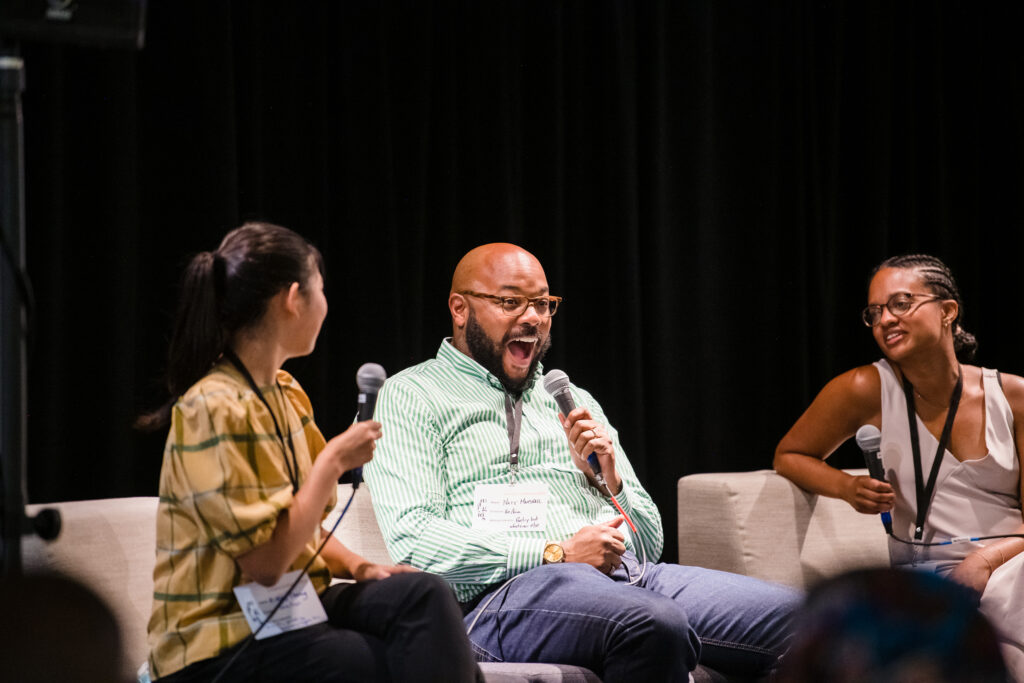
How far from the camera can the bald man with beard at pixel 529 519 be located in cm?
214

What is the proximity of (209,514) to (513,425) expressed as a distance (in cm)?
116

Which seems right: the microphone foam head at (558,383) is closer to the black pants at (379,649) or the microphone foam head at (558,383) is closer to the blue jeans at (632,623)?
the blue jeans at (632,623)

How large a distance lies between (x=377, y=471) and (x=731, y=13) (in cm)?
255

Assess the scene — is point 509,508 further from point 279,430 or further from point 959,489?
point 959,489

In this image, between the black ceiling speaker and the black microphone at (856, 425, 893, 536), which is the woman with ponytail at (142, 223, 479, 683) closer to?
the black ceiling speaker

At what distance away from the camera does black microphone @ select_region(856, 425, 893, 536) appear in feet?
8.87

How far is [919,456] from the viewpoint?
2.90 m

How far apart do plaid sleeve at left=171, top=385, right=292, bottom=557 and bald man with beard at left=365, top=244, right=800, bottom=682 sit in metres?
0.71

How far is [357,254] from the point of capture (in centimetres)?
314

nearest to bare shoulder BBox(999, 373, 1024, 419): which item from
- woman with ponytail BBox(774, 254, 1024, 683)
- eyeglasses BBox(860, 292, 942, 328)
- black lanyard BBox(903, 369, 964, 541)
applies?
woman with ponytail BBox(774, 254, 1024, 683)

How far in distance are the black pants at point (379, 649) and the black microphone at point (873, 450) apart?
58.6 inches

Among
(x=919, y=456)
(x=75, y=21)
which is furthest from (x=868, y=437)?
(x=75, y=21)

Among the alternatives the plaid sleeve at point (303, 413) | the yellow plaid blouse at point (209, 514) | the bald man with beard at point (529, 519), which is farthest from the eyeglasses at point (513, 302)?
the yellow plaid blouse at point (209, 514)

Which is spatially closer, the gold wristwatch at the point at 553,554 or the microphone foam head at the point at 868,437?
the gold wristwatch at the point at 553,554
